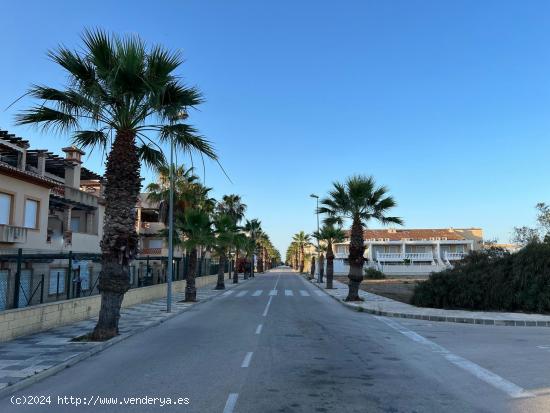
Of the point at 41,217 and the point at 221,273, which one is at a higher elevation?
the point at 41,217

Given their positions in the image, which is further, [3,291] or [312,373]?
[3,291]

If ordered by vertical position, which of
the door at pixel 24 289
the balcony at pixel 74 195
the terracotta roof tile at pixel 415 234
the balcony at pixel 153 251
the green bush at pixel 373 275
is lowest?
the green bush at pixel 373 275

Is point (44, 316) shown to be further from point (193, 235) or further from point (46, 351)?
point (193, 235)

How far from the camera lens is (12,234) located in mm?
25203

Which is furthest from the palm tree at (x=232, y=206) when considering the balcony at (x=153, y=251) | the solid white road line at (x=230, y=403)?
the solid white road line at (x=230, y=403)

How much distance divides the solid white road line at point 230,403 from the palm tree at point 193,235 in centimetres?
1975

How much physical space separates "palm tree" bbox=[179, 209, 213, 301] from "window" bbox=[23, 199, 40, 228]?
8.14 meters

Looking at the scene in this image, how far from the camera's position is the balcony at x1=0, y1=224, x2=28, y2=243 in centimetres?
2455

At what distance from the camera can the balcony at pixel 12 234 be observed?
2455cm

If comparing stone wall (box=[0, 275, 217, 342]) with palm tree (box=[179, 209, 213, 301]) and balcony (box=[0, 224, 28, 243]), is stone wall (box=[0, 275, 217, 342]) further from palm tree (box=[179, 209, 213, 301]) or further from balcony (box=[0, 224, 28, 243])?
balcony (box=[0, 224, 28, 243])

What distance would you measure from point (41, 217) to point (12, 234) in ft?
13.3

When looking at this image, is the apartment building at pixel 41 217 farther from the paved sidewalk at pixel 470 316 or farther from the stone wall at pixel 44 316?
the paved sidewalk at pixel 470 316

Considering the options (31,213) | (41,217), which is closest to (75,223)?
(41,217)

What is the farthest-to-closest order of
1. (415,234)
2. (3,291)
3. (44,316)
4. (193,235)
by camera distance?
1. (415,234)
2. (193,235)
3. (44,316)
4. (3,291)
